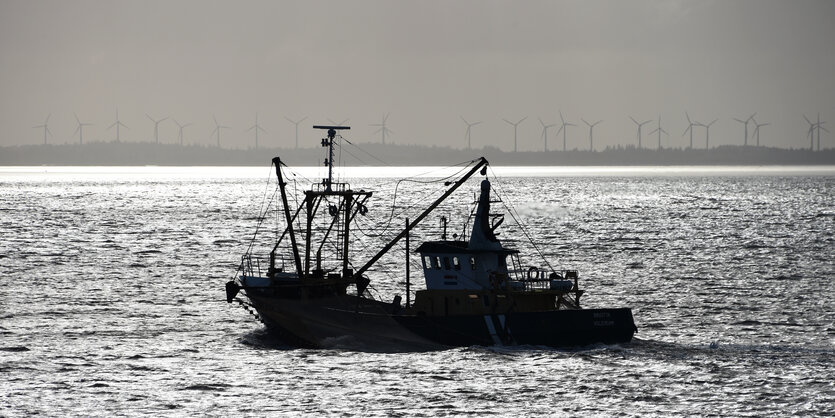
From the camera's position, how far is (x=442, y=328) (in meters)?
62.0

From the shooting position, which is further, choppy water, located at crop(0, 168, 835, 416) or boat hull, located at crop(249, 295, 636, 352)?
boat hull, located at crop(249, 295, 636, 352)

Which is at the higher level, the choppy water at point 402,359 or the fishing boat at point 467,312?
the fishing boat at point 467,312

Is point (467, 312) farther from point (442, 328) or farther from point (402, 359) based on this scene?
point (402, 359)

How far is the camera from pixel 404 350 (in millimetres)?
62125

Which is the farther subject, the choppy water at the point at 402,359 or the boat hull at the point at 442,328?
the boat hull at the point at 442,328

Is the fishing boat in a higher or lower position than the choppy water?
higher

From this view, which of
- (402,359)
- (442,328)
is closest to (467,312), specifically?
(442,328)

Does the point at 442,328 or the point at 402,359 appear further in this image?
the point at 442,328

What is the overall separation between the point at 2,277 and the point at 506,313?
196ft

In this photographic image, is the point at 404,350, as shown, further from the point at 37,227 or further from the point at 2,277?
the point at 37,227

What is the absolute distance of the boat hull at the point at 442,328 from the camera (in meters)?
60.7

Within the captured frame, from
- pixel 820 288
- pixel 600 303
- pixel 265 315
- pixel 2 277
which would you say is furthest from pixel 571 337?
pixel 2 277

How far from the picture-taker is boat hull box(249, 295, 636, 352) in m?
60.7

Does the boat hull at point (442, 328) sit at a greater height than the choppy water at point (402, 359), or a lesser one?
greater
